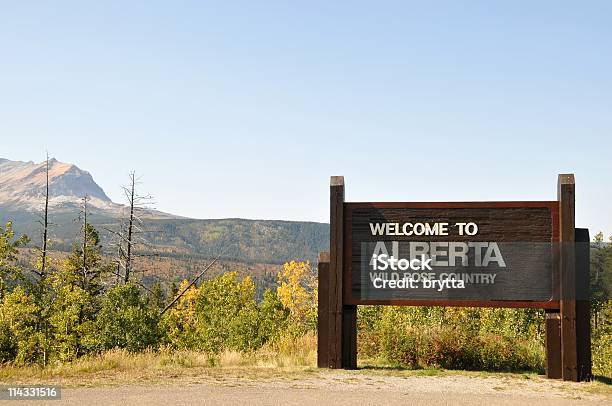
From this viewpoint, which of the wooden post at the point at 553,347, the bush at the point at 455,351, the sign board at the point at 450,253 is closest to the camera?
the wooden post at the point at 553,347

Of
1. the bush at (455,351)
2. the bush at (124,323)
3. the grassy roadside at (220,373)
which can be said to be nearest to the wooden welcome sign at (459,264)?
the grassy roadside at (220,373)

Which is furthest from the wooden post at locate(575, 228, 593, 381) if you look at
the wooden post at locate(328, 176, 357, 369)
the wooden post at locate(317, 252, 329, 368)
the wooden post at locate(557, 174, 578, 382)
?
the wooden post at locate(317, 252, 329, 368)

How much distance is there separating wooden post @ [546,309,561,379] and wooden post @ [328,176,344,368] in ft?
15.0

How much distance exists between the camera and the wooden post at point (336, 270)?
15.9 metres

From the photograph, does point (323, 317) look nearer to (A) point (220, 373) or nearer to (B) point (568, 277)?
(A) point (220, 373)

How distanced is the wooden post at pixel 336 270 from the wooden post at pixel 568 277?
4.85 metres

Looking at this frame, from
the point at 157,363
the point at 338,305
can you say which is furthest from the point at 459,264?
the point at 157,363

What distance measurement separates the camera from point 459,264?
622 inches

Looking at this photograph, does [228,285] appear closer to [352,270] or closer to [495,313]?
[495,313]

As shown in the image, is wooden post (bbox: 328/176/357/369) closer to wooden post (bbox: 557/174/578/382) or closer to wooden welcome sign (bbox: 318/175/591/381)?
wooden welcome sign (bbox: 318/175/591/381)

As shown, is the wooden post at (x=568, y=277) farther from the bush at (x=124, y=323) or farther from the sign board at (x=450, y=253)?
the bush at (x=124, y=323)

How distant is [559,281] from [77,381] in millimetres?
10347

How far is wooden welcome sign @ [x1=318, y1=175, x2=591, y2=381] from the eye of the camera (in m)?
15.0

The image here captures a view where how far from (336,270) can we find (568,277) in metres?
5.10
